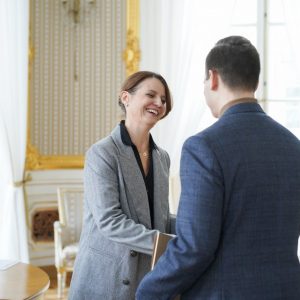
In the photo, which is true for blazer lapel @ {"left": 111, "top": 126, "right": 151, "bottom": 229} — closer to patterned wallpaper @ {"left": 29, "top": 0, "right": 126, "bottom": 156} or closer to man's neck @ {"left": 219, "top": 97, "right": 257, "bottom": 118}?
man's neck @ {"left": 219, "top": 97, "right": 257, "bottom": 118}

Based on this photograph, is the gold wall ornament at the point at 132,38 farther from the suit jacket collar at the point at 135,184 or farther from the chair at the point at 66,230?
the suit jacket collar at the point at 135,184

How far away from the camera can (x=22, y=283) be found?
180cm

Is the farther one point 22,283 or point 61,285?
point 61,285

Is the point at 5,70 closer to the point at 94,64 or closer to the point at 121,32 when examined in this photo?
the point at 94,64

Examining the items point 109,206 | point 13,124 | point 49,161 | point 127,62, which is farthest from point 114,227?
point 127,62

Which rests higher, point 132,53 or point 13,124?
point 132,53

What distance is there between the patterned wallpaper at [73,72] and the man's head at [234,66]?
3.38 meters

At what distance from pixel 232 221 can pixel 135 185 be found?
21.0 inches

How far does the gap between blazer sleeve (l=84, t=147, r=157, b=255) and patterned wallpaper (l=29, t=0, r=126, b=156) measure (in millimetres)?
2877

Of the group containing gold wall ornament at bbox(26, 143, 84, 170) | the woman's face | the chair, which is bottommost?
the chair

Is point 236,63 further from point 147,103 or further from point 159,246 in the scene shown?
point 147,103

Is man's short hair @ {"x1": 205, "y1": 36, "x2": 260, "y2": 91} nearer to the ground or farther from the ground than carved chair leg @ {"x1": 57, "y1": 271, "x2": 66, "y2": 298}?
farther from the ground

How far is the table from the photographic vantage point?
1.67 metres

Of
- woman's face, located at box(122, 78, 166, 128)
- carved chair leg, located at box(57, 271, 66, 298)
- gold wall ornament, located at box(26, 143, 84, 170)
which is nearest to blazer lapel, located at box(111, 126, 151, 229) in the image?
woman's face, located at box(122, 78, 166, 128)
